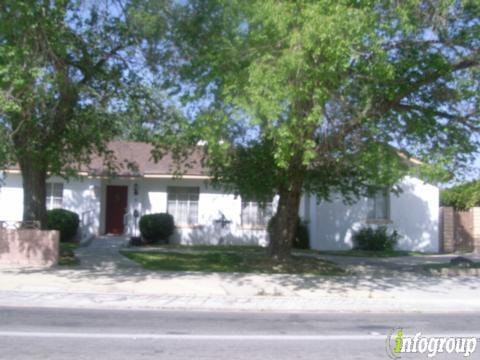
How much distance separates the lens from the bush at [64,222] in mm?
23609

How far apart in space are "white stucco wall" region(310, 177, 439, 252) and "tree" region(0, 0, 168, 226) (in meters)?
10.5

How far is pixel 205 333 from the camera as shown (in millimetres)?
9008

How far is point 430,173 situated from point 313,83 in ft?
9.59

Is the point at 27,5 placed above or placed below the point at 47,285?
above

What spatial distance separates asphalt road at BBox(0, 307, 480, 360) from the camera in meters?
7.59

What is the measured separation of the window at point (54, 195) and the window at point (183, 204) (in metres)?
4.58

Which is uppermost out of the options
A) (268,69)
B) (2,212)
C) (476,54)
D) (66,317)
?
(476,54)

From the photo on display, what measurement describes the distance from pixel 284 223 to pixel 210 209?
8855 mm

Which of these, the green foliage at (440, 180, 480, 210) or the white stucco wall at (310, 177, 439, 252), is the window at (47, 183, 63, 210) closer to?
the white stucco wall at (310, 177, 439, 252)

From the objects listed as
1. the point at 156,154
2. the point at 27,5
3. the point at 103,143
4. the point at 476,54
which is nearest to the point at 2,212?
the point at 103,143

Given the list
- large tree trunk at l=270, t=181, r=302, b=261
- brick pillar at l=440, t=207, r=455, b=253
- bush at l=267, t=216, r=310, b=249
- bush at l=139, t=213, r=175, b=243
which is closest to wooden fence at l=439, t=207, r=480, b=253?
brick pillar at l=440, t=207, r=455, b=253

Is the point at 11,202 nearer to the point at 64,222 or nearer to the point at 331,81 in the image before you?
the point at 64,222

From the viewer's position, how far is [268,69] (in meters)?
11.6

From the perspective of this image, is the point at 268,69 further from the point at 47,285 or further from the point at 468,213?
the point at 468,213
